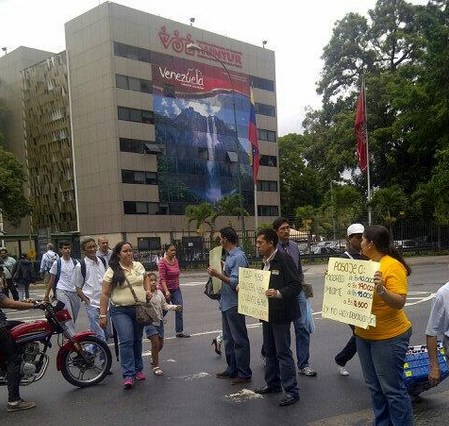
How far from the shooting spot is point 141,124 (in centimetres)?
4881

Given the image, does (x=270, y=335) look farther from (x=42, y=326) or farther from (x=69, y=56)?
(x=69, y=56)

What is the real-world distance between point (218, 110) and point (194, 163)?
6.72 metres

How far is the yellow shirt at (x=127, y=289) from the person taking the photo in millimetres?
6367

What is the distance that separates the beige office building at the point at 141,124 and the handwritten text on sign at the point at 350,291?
39.6m

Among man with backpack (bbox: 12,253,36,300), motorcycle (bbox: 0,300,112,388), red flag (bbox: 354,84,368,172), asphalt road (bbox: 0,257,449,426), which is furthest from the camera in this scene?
red flag (bbox: 354,84,368,172)

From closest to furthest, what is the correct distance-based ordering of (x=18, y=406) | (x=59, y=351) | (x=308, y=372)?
(x=18, y=406), (x=308, y=372), (x=59, y=351)

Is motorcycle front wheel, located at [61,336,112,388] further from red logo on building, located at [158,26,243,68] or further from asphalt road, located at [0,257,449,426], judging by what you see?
red logo on building, located at [158,26,243,68]

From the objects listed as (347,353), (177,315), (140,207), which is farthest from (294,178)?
(347,353)

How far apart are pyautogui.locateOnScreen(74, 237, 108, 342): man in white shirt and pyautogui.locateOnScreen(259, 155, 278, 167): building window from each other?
172ft

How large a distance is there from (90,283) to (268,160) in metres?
53.6

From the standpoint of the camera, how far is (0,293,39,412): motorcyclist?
5.68 meters

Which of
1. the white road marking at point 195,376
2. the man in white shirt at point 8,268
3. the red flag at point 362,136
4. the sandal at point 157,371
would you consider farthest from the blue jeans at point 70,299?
the red flag at point 362,136

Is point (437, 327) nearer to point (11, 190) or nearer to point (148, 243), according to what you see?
point (11, 190)

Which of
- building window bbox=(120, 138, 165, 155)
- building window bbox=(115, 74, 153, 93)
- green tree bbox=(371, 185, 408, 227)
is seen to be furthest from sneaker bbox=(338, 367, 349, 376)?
building window bbox=(115, 74, 153, 93)
